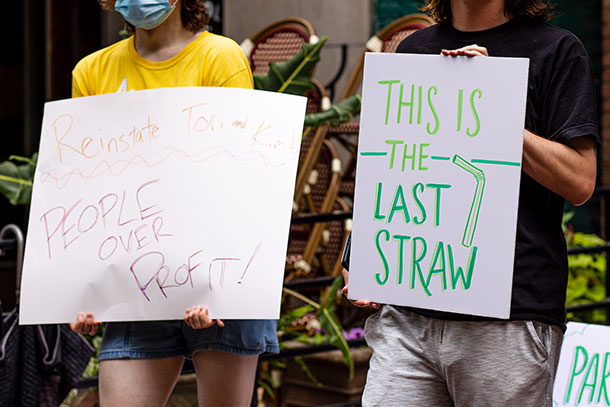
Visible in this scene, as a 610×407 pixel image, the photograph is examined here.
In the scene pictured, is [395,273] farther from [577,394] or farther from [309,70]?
[309,70]

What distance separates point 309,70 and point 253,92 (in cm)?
156

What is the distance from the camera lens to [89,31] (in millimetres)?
5934

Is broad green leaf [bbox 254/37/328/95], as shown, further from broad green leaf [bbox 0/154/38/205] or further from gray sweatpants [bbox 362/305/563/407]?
gray sweatpants [bbox 362/305/563/407]

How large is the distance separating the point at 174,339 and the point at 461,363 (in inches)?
31.2

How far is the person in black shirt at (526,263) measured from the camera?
1976mm

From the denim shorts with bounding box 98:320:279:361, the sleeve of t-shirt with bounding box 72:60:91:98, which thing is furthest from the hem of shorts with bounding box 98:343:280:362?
the sleeve of t-shirt with bounding box 72:60:91:98

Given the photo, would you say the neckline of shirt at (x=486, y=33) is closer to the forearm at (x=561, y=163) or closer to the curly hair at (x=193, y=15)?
the forearm at (x=561, y=163)

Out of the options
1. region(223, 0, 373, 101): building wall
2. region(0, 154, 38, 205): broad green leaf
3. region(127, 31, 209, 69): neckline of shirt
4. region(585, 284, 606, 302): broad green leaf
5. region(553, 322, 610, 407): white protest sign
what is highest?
region(223, 0, 373, 101): building wall

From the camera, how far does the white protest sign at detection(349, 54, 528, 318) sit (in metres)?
1.97

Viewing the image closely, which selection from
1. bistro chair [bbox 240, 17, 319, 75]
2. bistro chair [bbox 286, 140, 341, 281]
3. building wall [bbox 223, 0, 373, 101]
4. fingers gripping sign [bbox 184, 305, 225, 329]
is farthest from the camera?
building wall [bbox 223, 0, 373, 101]

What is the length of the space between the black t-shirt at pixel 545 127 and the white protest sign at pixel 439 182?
0.07 m

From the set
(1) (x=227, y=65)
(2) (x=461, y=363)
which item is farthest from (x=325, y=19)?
(2) (x=461, y=363)

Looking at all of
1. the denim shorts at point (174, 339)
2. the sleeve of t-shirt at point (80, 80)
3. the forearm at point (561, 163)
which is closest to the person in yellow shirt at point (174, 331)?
the denim shorts at point (174, 339)

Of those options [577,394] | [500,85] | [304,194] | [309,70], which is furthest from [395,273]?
[304,194]
